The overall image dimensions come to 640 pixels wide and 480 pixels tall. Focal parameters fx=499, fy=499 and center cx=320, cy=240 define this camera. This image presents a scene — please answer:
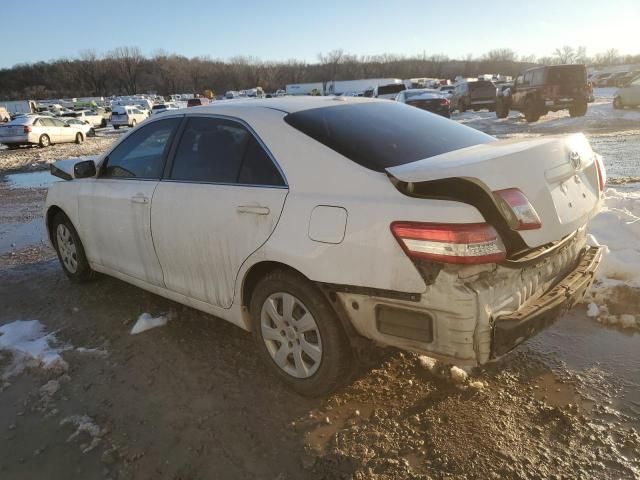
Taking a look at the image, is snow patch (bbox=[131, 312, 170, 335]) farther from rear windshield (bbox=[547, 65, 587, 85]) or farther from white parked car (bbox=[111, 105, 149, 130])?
white parked car (bbox=[111, 105, 149, 130])

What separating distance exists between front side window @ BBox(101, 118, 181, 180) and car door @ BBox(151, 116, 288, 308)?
0.19 meters

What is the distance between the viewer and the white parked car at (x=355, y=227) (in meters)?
2.25

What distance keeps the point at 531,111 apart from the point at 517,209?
19.8 meters

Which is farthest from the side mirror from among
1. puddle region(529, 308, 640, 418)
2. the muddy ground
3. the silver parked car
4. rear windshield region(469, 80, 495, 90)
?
rear windshield region(469, 80, 495, 90)

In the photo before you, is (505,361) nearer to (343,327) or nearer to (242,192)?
(343,327)

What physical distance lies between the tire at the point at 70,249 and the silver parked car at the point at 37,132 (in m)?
19.8

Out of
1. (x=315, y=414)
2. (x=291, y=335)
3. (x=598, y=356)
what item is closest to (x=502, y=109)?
(x=598, y=356)

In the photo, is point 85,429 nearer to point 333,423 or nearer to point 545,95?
point 333,423

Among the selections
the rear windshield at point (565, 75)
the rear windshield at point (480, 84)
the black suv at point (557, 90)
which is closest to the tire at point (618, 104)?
the black suv at point (557, 90)

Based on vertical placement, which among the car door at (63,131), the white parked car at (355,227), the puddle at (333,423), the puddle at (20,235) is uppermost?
the white parked car at (355,227)

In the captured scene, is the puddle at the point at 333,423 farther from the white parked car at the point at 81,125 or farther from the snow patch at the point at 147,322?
the white parked car at the point at 81,125

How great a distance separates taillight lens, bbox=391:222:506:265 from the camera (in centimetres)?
219

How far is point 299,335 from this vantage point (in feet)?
9.16

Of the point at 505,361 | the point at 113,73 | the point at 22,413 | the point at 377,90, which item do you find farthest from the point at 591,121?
the point at 113,73
